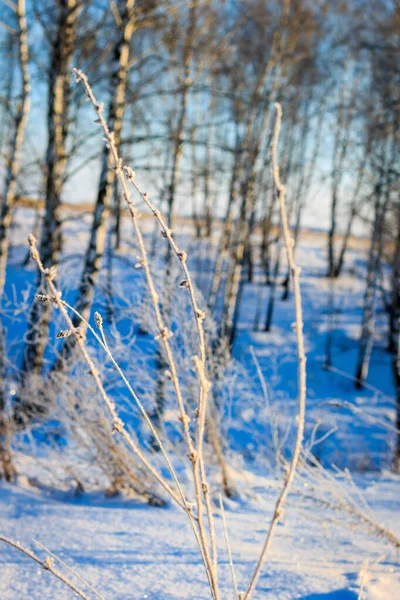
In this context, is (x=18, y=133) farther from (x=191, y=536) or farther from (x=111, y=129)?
(x=191, y=536)

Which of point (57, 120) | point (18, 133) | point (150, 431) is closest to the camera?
point (150, 431)

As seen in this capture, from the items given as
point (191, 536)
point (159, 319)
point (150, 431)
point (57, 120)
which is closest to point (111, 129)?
point (57, 120)

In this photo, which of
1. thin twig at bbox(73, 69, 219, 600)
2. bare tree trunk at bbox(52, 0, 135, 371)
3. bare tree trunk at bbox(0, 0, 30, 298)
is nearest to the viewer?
thin twig at bbox(73, 69, 219, 600)

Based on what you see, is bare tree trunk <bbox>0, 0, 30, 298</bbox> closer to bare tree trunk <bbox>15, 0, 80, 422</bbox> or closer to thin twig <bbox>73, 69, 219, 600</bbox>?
bare tree trunk <bbox>15, 0, 80, 422</bbox>

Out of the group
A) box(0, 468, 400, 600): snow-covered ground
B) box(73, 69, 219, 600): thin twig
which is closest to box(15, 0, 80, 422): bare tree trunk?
box(0, 468, 400, 600): snow-covered ground

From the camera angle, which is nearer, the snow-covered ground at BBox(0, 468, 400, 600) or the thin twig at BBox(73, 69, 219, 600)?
the thin twig at BBox(73, 69, 219, 600)

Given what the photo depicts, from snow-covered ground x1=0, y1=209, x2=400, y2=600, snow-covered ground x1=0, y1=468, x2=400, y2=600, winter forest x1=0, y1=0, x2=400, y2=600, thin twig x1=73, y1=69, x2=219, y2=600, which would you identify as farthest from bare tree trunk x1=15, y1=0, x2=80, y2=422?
thin twig x1=73, y1=69, x2=219, y2=600

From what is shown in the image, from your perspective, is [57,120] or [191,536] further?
[57,120]

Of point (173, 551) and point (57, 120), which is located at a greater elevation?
point (57, 120)

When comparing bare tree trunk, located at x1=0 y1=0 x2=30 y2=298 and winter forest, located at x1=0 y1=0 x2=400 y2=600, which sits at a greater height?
bare tree trunk, located at x1=0 y1=0 x2=30 y2=298

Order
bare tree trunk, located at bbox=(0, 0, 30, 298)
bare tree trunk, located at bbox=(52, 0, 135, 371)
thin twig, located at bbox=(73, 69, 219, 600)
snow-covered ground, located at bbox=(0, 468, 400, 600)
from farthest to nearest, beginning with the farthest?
bare tree trunk, located at bbox=(0, 0, 30, 298)
bare tree trunk, located at bbox=(52, 0, 135, 371)
snow-covered ground, located at bbox=(0, 468, 400, 600)
thin twig, located at bbox=(73, 69, 219, 600)

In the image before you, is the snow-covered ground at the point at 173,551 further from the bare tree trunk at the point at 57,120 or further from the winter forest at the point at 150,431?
the bare tree trunk at the point at 57,120

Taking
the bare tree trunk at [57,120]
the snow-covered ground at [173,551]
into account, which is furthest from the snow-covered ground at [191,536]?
the bare tree trunk at [57,120]

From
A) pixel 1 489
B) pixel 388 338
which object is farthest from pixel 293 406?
pixel 388 338
